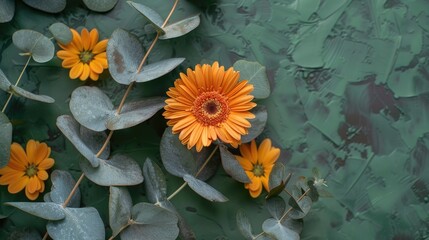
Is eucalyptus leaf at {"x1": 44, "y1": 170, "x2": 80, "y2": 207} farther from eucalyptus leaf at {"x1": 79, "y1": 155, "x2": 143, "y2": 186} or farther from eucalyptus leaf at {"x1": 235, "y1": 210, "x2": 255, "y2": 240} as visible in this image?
eucalyptus leaf at {"x1": 235, "y1": 210, "x2": 255, "y2": 240}

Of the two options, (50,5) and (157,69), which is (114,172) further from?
(50,5)

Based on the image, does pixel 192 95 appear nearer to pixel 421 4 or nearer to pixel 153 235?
pixel 153 235

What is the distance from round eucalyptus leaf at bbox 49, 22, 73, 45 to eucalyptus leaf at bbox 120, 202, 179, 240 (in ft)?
0.83

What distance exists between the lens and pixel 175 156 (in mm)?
929

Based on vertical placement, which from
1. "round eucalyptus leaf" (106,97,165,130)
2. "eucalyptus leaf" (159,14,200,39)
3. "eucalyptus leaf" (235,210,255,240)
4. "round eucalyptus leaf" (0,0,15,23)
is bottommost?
"eucalyptus leaf" (235,210,255,240)

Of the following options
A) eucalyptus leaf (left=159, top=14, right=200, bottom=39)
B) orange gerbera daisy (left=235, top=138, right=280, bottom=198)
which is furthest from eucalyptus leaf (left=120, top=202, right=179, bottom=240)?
eucalyptus leaf (left=159, top=14, right=200, bottom=39)

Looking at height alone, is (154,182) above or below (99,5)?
below

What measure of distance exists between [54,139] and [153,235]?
0.67 feet

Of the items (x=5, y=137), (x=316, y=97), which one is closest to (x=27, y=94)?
(x=5, y=137)

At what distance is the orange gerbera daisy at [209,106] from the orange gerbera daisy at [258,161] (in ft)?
0.18

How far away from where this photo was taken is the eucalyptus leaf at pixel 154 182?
0.92 m

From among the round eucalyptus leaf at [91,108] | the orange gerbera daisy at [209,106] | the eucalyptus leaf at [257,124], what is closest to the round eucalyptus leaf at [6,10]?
the round eucalyptus leaf at [91,108]

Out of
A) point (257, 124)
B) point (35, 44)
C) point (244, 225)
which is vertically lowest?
point (244, 225)

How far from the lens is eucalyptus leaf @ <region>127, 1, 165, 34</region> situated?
901mm
